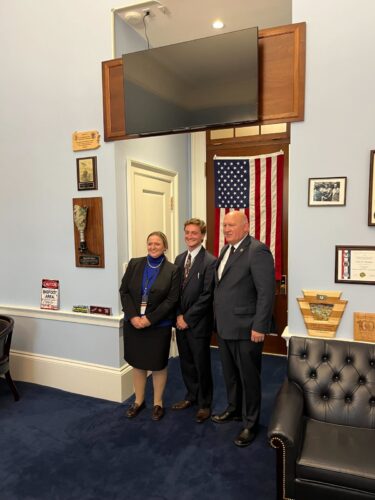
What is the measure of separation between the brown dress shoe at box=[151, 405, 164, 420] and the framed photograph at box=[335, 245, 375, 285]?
1604mm

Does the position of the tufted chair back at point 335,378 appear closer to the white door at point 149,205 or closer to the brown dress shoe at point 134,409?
the brown dress shoe at point 134,409

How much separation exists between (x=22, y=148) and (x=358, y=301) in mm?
2947

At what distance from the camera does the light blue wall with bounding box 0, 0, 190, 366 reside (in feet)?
9.77

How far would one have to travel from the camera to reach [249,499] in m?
1.98

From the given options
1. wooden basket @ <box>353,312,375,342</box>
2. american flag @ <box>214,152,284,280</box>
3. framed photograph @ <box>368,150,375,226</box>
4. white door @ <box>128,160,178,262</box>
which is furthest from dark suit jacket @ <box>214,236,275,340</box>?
american flag @ <box>214,152,284,280</box>

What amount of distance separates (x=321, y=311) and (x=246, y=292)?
481 millimetres

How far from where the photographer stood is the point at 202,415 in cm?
276

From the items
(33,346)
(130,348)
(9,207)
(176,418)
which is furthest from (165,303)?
(9,207)

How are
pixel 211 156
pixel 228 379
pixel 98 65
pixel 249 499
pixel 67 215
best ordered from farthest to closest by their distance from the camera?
1. pixel 211 156
2. pixel 67 215
3. pixel 98 65
4. pixel 228 379
5. pixel 249 499

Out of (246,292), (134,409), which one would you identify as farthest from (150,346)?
(246,292)

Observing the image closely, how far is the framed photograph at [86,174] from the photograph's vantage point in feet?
9.87

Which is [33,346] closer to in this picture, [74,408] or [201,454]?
[74,408]

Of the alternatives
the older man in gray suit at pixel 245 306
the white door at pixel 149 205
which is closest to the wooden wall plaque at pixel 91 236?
the white door at pixel 149 205

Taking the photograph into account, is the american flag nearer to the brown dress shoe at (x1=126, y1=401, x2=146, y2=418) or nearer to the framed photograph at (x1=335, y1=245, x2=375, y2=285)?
the framed photograph at (x1=335, y1=245, x2=375, y2=285)
